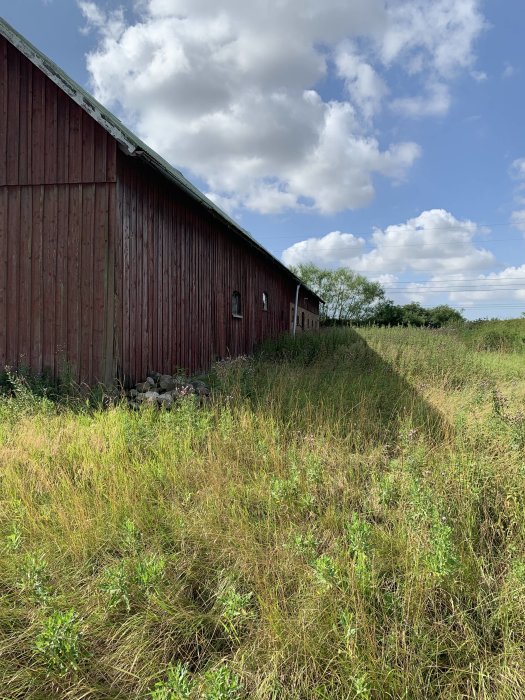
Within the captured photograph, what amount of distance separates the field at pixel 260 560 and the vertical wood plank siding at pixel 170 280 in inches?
118

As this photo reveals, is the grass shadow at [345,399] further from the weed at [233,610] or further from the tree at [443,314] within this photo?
the tree at [443,314]

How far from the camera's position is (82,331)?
7164mm

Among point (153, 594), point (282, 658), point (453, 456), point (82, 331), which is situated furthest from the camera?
point (82, 331)

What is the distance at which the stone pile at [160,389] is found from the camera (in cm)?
646

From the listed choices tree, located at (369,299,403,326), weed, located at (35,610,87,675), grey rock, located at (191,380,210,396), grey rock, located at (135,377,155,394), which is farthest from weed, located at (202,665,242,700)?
tree, located at (369,299,403,326)

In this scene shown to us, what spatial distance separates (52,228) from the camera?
732cm

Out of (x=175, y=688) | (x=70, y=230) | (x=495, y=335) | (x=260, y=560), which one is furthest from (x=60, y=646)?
(x=495, y=335)

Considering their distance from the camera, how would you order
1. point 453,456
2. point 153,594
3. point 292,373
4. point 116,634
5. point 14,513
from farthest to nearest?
point 292,373 → point 453,456 → point 14,513 → point 153,594 → point 116,634

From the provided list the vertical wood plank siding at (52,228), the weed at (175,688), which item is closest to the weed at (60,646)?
the weed at (175,688)

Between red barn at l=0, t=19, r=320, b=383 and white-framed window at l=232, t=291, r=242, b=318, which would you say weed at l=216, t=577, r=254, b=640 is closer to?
red barn at l=0, t=19, r=320, b=383

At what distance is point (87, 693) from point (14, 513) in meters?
1.66

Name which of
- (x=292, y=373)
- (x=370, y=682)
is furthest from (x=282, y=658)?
(x=292, y=373)

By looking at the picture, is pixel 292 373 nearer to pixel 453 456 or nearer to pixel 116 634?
pixel 453 456

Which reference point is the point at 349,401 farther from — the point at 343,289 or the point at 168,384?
the point at 343,289
